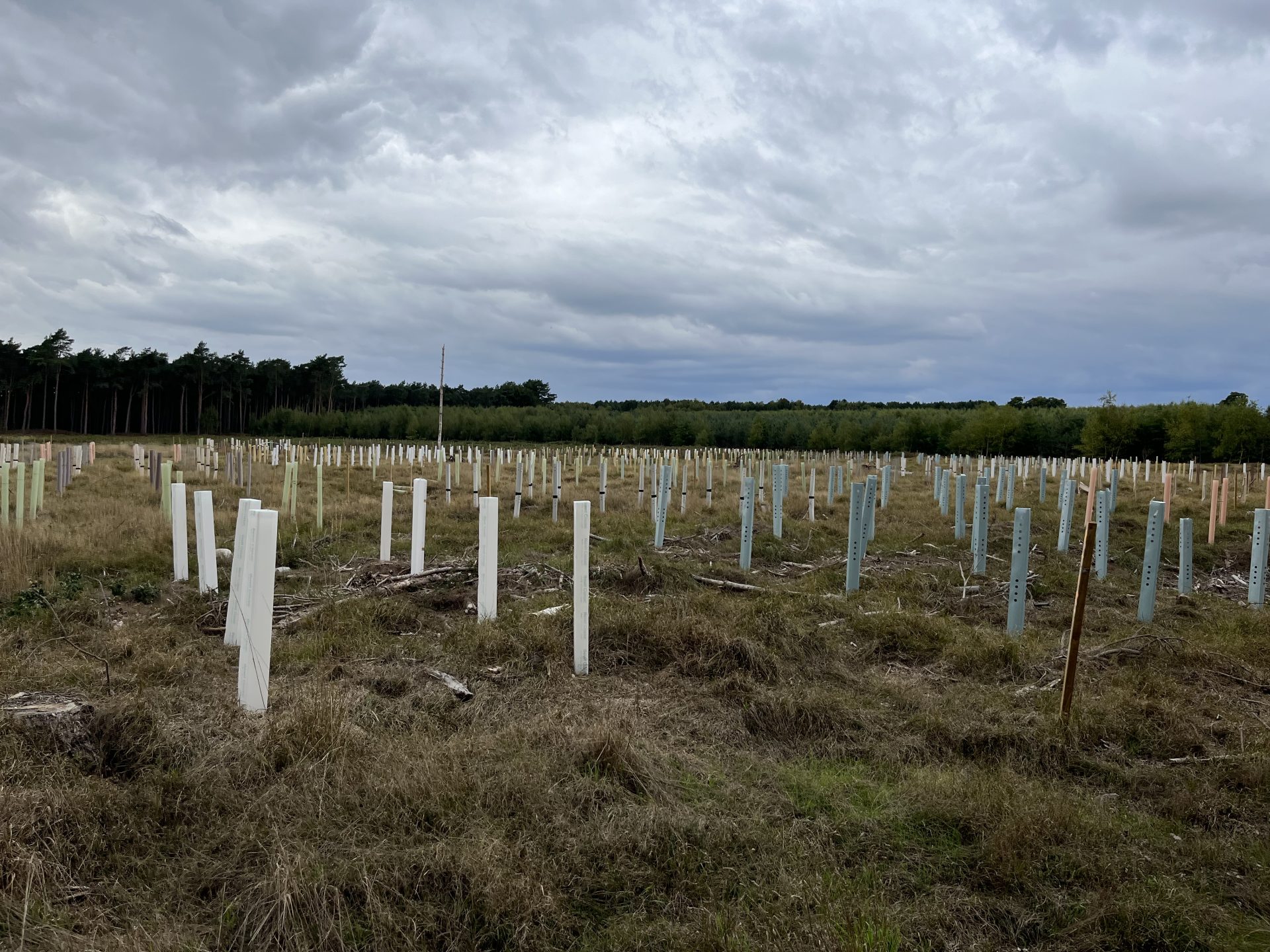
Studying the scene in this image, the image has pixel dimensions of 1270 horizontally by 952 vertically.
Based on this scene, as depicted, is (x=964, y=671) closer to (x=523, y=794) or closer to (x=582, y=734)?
(x=582, y=734)

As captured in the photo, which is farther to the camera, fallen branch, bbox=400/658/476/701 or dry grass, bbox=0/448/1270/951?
fallen branch, bbox=400/658/476/701

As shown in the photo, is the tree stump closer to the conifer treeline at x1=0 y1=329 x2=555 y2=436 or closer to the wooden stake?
the wooden stake

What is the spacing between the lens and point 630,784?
4211 mm

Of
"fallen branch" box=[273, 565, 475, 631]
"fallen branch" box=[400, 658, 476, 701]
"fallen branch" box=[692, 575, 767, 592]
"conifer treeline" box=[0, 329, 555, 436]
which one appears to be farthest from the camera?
"conifer treeline" box=[0, 329, 555, 436]

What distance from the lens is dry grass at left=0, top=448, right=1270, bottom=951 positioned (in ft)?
10.3

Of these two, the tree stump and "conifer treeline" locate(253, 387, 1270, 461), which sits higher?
"conifer treeline" locate(253, 387, 1270, 461)

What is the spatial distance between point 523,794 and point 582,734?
72 cm

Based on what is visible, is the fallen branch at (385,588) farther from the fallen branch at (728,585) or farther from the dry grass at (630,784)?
the fallen branch at (728,585)

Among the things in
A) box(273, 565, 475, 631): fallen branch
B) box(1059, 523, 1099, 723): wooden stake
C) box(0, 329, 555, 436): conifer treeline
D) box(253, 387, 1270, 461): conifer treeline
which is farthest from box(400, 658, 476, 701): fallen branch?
box(0, 329, 555, 436): conifer treeline

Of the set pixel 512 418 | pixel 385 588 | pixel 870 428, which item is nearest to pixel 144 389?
pixel 512 418

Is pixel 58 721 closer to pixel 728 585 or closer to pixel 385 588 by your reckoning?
pixel 385 588

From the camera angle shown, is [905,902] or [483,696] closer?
[905,902]

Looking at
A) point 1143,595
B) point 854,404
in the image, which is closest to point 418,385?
point 854,404

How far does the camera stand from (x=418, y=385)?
132375mm
